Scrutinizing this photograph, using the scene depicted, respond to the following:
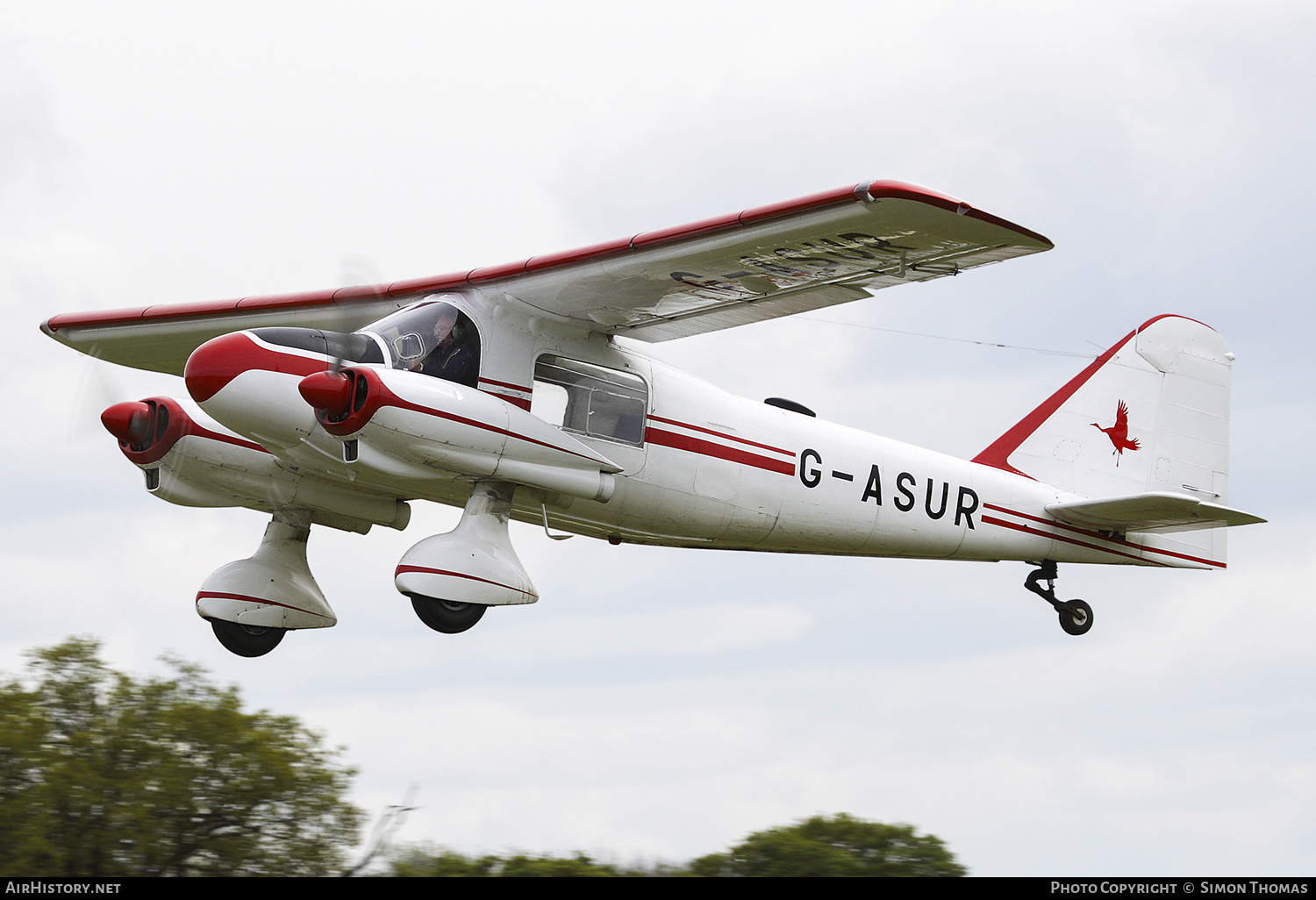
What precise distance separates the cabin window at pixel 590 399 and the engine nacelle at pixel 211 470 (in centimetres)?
210

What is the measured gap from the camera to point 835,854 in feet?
41.6

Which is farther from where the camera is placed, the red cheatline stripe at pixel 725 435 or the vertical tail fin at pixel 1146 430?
the vertical tail fin at pixel 1146 430

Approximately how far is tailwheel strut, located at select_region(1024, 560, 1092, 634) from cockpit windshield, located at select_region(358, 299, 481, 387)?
21.8ft

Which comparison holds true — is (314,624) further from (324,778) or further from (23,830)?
(23,830)

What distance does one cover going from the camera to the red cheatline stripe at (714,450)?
1297cm

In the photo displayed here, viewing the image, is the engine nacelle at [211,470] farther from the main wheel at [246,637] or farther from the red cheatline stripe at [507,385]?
the red cheatline stripe at [507,385]

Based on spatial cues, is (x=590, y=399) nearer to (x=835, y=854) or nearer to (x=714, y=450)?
(x=714, y=450)

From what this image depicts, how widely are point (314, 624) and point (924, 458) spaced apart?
6072mm

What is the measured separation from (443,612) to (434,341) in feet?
7.10

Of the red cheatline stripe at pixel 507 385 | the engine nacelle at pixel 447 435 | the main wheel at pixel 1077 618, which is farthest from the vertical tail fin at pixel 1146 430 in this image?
the red cheatline stripe at pixel 507 385

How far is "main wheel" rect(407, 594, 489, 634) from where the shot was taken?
38.7ft

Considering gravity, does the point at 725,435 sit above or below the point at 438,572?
above

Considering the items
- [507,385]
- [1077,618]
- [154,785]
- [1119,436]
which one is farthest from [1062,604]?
[154,785]

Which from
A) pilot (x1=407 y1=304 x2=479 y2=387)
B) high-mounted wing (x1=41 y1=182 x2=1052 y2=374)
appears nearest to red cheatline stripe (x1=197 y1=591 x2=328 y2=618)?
high-mounted wing (x1=41 y1=182 x2=1052 y2=374)
